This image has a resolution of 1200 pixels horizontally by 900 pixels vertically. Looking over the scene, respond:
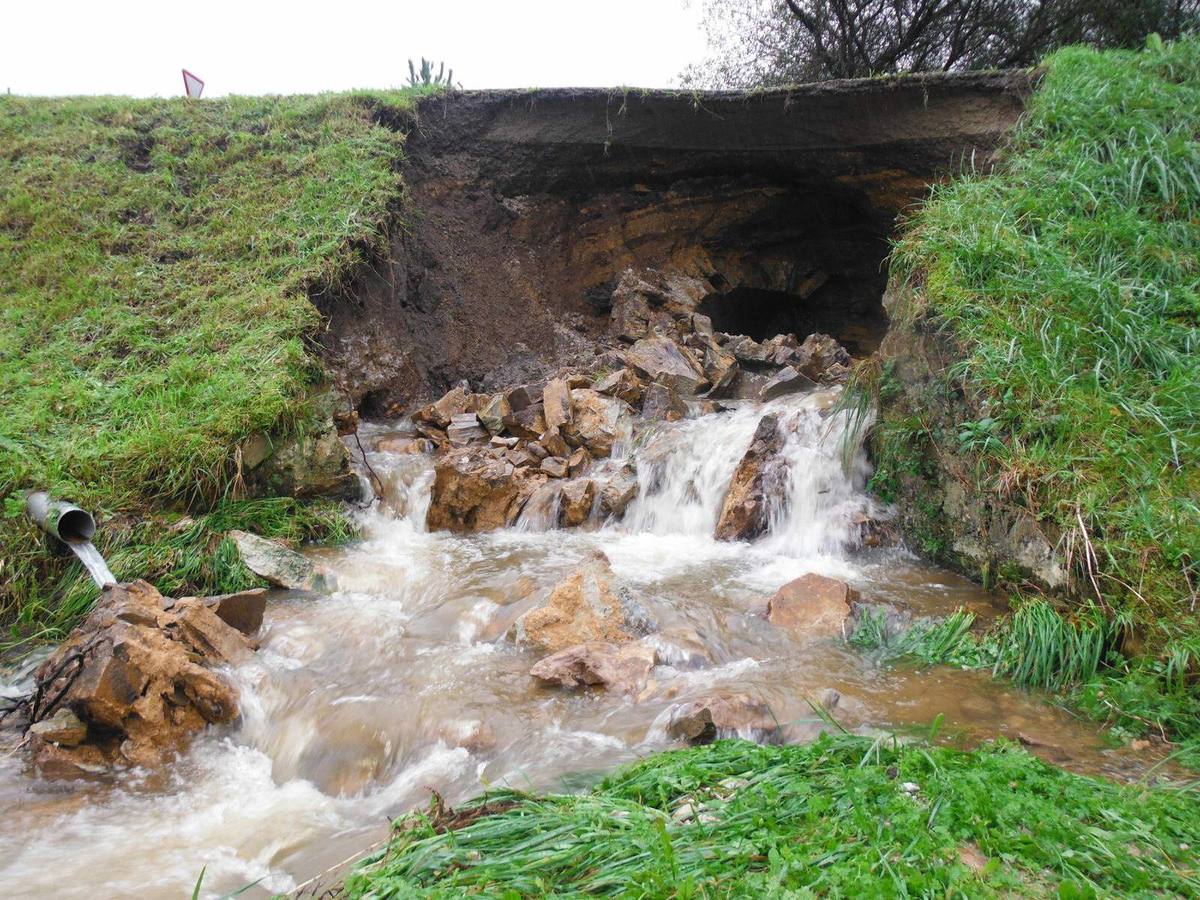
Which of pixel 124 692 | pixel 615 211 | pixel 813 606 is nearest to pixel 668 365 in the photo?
pixel 615 211

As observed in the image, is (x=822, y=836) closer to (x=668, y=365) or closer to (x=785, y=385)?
(x=785, y=385)

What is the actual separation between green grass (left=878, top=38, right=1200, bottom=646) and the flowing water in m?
0.76

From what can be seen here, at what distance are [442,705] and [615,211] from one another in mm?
8607

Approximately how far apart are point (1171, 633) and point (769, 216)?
880cm

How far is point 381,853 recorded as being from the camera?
2.01 m

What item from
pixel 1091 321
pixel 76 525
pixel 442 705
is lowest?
pixel 442 705

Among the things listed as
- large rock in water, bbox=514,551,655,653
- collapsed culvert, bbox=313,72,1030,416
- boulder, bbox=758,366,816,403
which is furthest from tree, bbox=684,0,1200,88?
large rock in water, bbox=514,551,655,653

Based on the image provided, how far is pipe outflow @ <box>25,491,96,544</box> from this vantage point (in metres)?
4.29

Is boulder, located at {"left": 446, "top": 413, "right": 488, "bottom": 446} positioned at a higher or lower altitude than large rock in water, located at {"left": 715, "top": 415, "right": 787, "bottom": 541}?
higher

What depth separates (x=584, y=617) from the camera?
387 centimetres

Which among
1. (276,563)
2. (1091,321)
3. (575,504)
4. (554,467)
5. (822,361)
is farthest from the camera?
(822,361)

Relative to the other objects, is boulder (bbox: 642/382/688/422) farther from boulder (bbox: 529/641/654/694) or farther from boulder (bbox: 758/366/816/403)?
boulder (bbox: 529/641/654/694)

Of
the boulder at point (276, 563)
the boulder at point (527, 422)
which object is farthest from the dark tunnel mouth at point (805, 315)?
the boulder at point (276, 563)

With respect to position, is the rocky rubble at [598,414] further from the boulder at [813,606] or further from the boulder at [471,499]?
the boulder at [813,606]
